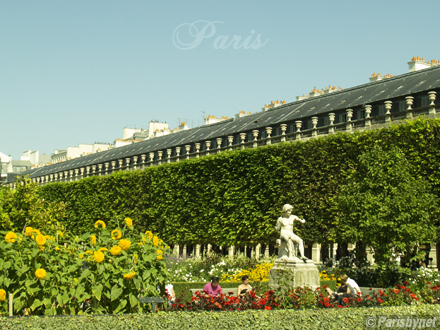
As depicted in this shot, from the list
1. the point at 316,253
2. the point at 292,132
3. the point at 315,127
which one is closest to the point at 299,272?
the point at 315,127

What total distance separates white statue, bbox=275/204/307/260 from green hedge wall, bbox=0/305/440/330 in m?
6.34

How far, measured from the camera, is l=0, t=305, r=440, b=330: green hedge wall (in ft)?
29.5

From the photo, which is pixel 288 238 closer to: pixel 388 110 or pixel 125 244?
pixel 125 244

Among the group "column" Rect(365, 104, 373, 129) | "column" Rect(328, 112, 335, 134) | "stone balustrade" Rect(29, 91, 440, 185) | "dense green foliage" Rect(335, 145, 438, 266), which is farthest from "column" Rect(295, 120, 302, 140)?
"dense green foliage" Rect(335, 145, 438, 266)

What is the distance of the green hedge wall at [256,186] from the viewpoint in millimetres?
27108

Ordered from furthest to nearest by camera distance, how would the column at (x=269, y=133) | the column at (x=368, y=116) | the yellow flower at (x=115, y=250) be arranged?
the column at (x=269, y=133)
the column at (x=368, y=116)
the yellow flower at (x=115, y=250)

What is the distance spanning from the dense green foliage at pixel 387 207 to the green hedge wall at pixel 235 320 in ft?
37.9

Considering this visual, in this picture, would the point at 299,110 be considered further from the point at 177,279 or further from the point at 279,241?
the point at 279,241

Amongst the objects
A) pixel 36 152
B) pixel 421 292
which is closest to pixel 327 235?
pixel 421 292

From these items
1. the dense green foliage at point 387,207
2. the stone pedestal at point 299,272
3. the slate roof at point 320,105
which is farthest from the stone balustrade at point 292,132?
the stone pedestal at point 299,272

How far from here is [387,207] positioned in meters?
22.5

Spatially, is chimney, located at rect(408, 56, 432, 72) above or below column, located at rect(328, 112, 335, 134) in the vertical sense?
above

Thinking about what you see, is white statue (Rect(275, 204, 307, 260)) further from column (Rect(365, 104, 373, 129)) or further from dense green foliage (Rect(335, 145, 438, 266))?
column (Rect(365, 104, 373, 129))

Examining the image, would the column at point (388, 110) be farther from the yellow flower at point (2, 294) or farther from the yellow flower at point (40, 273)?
the yellow flower at point (2, 294)
